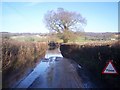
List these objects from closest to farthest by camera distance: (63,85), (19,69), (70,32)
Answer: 1. (63,85)
2. (19,69)
3. (70,32)

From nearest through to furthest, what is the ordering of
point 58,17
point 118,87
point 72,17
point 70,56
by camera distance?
1. point 118,87
2. point 72,17
3. point 58,17
4. point 70,56

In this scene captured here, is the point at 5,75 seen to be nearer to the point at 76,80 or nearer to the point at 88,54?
the point at 76,80

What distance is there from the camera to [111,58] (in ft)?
32.0

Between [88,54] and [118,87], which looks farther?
[88,54]

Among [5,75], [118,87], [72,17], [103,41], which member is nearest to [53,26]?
[72,17]

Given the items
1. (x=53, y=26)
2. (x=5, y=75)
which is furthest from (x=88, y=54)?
(x=5, y=75)

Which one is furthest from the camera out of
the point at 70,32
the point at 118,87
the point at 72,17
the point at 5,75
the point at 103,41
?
the point at 70,32

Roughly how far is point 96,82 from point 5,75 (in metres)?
4.14

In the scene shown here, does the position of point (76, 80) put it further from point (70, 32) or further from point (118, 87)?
point (70, 32)

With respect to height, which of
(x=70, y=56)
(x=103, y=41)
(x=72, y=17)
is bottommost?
(x=70, y=56)

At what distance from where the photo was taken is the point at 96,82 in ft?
32.4

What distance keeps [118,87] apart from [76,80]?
2717mm

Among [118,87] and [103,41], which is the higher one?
[103,41]

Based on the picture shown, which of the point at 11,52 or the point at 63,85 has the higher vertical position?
the point at 11,52
